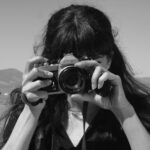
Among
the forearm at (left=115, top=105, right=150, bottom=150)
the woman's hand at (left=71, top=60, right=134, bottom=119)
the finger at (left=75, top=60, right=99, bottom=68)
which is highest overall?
the finger at (left=75, top=60, right=99, bottom=68)

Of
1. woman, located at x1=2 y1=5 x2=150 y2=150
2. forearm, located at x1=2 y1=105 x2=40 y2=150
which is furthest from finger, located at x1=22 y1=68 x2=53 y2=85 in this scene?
forearm, located at x1=2 y1=105 x2=40 y2=150

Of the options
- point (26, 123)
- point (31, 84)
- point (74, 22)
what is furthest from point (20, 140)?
point (74, 22)

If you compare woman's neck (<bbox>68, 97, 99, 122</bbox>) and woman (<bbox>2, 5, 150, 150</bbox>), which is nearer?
woman (<bbox>2, 5, 150, 150</bbox>)

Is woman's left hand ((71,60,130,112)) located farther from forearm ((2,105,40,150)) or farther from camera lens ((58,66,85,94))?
forearm ((2,105,40,150))

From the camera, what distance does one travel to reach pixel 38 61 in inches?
66.1

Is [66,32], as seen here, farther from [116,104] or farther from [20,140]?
[20,140]

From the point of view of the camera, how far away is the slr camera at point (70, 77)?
5.25ft

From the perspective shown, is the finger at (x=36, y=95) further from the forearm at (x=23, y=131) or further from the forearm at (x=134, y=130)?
the forearm at (x=134, y=130)

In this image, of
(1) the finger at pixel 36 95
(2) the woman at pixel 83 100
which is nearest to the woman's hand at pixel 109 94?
(2) the woman at pixel 83 100

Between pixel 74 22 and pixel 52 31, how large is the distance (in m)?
0.10

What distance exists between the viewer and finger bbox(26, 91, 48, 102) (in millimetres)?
1624

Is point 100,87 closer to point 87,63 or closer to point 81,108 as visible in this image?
point 87,63

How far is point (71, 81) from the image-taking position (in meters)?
1.62

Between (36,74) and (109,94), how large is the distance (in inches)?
11.9
